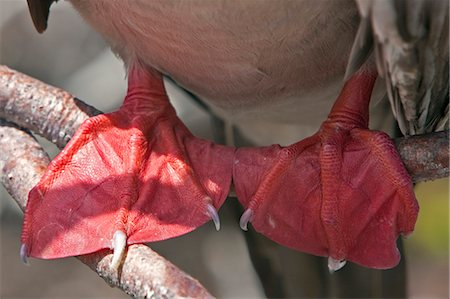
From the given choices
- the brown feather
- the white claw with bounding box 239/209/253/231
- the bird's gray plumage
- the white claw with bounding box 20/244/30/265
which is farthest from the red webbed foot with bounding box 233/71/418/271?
the brown feather

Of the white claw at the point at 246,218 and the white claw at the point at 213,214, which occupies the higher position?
the white claw at the point at 213,214

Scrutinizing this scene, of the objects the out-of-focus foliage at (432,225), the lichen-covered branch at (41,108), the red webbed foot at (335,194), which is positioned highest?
the lichen-covered branch at (41,108)

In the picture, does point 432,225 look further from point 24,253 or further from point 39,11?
point 24,253

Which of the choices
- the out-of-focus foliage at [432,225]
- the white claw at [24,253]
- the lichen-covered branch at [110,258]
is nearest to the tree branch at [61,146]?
the lichen-covered branch at [110,258]

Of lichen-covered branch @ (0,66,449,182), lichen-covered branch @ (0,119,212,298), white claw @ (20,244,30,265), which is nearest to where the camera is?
lichen-covered branch @ (0,119,212,298)

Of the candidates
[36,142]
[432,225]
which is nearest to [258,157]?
[36,142]

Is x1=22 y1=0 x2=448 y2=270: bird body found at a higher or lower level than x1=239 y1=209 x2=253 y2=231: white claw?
higher

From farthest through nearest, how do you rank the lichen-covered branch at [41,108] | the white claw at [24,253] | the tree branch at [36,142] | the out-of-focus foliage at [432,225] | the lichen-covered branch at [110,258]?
1. the out-of-focus foliage at [432,225]
2. the lichen-covered branch at [41,108]
3. the white claw at [24,253]
4. the tree branch at [36,142]
5. the lichen-covered branch at [110,258]

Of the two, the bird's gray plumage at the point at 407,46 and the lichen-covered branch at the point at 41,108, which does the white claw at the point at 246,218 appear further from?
the lichen-covered branch at the point at 41,108

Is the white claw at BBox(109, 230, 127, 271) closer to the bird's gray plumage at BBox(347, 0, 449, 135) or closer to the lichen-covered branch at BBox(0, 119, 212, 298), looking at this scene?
the lichen-covered branch at BBox(0, 119, 212, 298)
